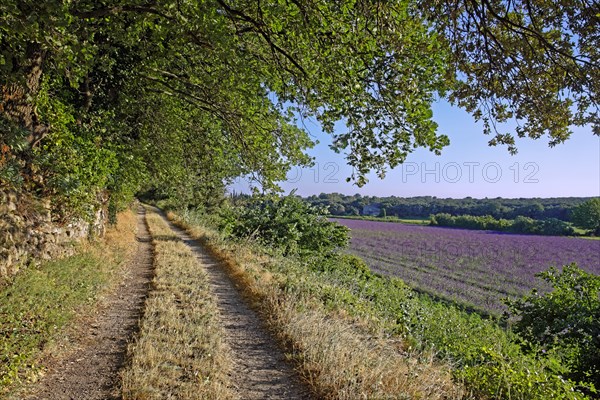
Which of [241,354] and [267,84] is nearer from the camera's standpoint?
[241,354]

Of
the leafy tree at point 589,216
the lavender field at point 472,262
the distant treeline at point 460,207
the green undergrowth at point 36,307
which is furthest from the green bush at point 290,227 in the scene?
the leafy tree at point 589,216

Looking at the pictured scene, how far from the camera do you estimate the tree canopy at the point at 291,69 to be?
3.90 m

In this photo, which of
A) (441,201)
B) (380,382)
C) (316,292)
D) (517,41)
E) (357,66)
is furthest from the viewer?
(441,201)

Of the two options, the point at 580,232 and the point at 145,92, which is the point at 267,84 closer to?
the point at 145,92

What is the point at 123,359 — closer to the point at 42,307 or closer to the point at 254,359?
the point at 254,359

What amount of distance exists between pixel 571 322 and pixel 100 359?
26.1ft

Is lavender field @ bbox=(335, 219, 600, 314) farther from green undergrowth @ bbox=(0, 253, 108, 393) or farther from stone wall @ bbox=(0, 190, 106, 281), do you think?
stone wall @ bbox=(0, 190, 106, 281)

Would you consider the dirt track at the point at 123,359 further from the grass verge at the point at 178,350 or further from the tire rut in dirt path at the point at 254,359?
the grass verge at the point at 178,350

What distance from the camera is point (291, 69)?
587cm

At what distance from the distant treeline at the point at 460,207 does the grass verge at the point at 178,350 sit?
30.6 metres

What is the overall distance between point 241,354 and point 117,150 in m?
9.19

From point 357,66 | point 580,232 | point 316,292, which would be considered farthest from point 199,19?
point 580,232

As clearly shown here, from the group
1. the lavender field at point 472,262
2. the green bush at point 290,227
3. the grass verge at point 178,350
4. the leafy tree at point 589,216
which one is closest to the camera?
the grass verge at point 178,350

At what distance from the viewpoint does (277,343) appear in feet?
17.8
